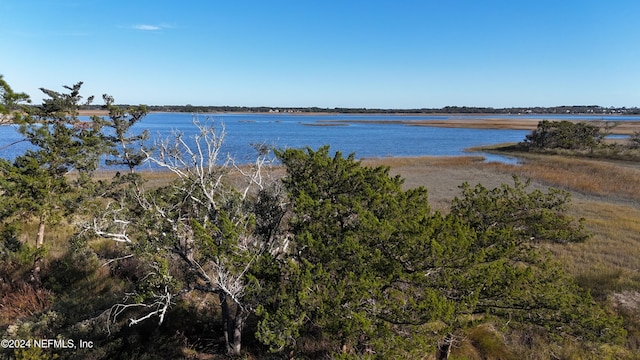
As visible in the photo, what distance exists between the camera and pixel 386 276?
6715mm

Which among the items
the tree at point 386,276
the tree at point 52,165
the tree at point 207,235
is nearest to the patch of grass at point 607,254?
the tree at point 386,276

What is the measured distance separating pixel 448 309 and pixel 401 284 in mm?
1798

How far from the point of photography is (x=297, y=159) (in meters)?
8.02

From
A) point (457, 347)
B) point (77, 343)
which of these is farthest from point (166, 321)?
point (457, 347)

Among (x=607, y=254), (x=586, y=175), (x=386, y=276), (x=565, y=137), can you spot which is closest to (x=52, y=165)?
(x=386, y=276)

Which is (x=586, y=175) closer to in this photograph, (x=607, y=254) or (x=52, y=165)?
(x=607, y=254)

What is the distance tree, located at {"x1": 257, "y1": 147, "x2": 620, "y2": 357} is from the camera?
607cm

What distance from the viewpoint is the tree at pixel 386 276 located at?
6070 mm

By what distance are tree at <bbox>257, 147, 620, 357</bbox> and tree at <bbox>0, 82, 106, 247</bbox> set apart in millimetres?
8943

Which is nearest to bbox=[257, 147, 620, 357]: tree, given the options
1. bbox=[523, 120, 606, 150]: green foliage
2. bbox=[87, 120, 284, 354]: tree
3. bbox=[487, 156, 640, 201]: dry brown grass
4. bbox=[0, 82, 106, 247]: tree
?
bbox=[87, 120, 284, 354]: tree

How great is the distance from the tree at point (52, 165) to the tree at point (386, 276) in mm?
8943

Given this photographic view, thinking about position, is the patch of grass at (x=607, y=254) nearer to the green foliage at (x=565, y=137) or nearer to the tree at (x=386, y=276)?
the tree at (x=386, y=276)

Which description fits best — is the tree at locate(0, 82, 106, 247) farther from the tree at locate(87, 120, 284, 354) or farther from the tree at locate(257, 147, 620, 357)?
the tree at locate(257, 147, 620, 357)

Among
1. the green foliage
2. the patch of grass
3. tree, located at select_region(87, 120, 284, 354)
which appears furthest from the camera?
the green foliage
